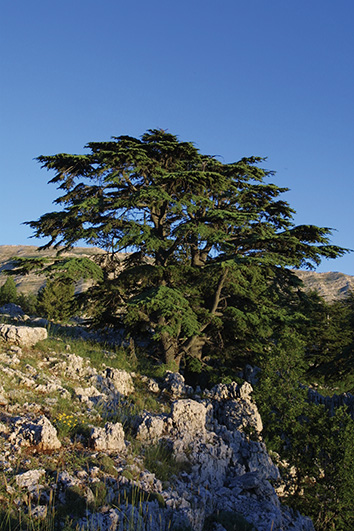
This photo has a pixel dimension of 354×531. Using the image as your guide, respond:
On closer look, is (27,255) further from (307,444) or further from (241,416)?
(307,444)

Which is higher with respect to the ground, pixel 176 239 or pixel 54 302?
pixel 176 239

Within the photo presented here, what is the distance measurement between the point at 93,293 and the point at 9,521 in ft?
42.8

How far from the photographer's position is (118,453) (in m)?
8.08

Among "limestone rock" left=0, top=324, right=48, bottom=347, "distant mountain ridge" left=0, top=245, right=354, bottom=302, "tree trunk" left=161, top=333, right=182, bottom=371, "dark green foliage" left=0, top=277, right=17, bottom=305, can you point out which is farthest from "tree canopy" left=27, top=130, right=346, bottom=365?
"distant mountain ridge" left=0, top=245, right=354, bottom=302

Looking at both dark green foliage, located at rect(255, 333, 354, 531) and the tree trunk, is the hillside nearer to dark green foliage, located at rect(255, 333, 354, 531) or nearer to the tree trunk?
the tree trunk

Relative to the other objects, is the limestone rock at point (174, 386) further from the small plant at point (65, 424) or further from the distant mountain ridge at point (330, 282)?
the distant mountain ridge at point (330, 282)

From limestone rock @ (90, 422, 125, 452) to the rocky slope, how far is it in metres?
0.02

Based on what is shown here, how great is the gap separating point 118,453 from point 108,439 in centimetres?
33

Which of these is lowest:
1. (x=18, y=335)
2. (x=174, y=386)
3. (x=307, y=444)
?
(x=307, y=444)

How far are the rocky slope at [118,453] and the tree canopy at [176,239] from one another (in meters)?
4.11

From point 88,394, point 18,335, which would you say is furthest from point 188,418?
point 18,335

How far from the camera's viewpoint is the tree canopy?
16734mm

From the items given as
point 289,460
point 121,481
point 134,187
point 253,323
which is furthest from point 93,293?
point 121,481

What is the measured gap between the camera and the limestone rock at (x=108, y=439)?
26.0ft
